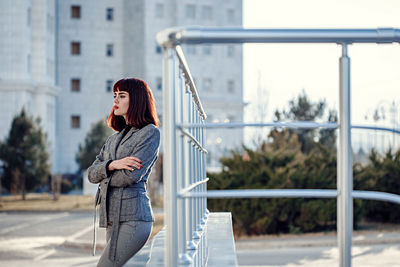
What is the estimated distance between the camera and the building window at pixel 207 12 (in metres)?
55.4

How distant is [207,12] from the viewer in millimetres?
55594

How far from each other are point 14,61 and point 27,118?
1515 centimetres

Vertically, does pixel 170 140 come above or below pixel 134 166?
above

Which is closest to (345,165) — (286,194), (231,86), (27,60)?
(286,194)

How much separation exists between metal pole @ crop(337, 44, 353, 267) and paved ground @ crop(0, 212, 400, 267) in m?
6.99

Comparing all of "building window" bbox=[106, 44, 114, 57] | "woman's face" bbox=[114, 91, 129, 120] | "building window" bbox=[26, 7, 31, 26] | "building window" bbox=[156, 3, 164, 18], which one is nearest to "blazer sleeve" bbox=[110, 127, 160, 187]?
"woman's face" bbox=[114, 91, 129, 120]

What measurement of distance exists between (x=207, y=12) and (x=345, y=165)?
54.7 metres

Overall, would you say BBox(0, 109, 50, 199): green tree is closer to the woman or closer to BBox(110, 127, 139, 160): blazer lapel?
BBox(110, 127, 139, 160): blazer lapel

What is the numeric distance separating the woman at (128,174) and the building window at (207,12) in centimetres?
5252

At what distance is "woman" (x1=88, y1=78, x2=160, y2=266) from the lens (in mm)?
3477

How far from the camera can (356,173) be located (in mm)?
13742

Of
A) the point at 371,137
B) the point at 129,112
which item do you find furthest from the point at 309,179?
the point at 129,112

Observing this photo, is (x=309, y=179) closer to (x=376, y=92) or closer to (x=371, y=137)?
(x=371, y=137)

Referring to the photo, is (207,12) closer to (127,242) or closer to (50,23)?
(50,23)
